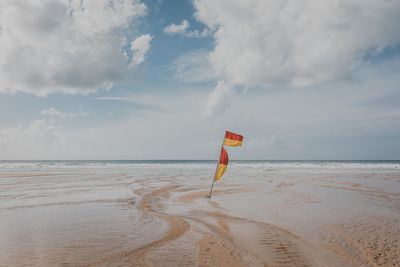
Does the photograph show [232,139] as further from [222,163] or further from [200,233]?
[200,233]

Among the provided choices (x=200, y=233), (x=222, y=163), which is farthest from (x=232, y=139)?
(x=200, y=233)

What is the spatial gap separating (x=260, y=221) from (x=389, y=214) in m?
5.07

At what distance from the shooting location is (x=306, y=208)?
11.9 m

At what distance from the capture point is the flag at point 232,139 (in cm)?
1402

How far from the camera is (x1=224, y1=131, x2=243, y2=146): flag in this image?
552 inches

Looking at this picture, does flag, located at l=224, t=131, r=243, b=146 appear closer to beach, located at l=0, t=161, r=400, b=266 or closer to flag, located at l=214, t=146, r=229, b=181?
flag, located at l=214, t=146, r=229, b=181

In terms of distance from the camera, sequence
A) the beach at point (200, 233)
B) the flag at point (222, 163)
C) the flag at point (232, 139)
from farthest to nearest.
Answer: the flag at point (222, 163), the flag at point (232, 139), the beach at point (200, 233)

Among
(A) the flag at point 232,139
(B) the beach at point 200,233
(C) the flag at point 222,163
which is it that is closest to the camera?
(B) the beach at point 200,233

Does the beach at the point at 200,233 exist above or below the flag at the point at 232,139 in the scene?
below

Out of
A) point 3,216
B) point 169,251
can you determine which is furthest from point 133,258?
point 3,216

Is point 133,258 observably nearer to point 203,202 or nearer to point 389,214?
point 203,202

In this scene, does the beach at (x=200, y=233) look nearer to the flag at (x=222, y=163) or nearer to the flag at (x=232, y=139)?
the flag at (x=222, y=163)

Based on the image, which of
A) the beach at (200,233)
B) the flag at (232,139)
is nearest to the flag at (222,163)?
the flag at (232,139)

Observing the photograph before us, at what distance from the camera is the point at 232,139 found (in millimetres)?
14086
